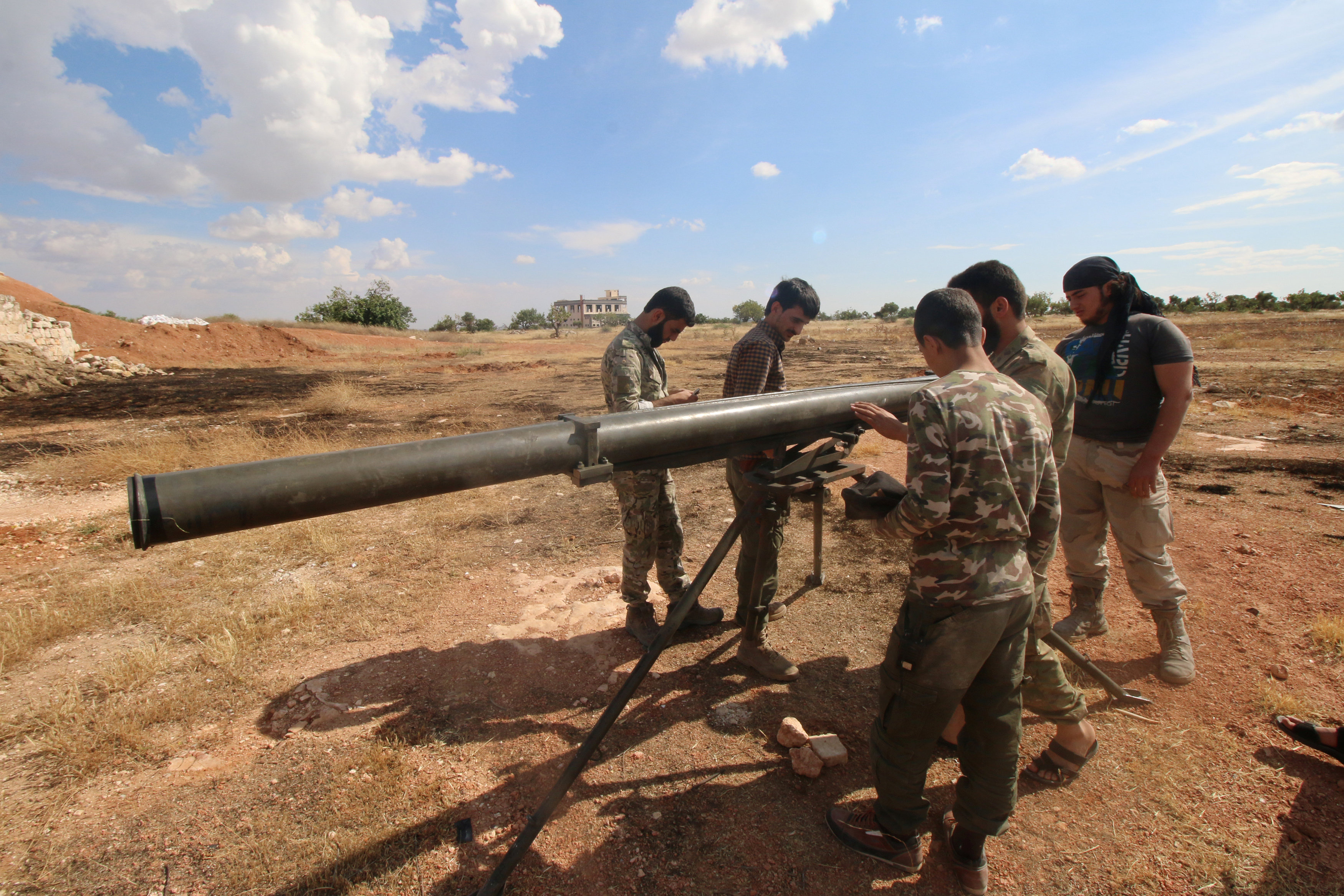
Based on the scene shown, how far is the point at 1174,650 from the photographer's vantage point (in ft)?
10.5

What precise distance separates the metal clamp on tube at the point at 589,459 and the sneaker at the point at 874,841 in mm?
1710

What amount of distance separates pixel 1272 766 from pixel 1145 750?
1.58ft

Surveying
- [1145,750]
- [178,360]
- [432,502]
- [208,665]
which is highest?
[178,360]

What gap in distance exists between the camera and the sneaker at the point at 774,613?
3.83 meters

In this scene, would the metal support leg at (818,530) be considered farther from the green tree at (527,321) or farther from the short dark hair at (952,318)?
the green tree at (527,321)

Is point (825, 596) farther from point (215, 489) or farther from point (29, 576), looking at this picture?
point (29, 576)

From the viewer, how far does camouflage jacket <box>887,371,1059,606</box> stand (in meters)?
1.84

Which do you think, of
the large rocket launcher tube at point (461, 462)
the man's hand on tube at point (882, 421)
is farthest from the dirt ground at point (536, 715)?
the man's hand on tube at point (882, 421)

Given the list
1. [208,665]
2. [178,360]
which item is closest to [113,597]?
[208,665]

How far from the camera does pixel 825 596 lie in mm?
4277

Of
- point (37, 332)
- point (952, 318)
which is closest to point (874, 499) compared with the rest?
point (952, 318)

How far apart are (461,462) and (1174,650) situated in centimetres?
398

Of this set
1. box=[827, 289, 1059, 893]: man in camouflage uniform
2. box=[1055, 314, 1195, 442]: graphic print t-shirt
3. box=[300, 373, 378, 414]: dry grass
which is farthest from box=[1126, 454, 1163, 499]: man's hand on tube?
box=[300, 373, 378, 414]: dry grass

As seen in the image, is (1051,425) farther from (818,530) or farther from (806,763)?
(806,763)
